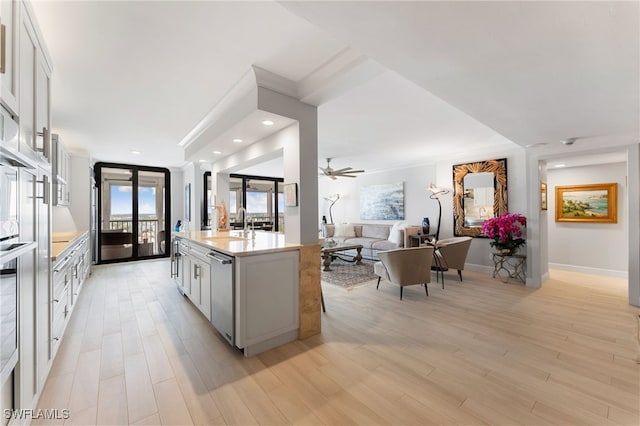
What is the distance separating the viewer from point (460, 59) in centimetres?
168

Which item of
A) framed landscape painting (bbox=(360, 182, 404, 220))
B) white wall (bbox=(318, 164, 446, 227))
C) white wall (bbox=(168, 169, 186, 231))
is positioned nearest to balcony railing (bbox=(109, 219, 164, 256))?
white wall (bbox=(168, 169, 186, 231))

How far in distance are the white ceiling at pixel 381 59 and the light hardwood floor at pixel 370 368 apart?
2.20 meters

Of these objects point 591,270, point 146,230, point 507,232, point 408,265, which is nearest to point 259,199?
point 146,230

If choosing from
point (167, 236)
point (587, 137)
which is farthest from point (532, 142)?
point (167, 236)

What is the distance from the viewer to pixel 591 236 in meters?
5.07

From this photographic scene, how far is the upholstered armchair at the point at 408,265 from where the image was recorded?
12.0 feet

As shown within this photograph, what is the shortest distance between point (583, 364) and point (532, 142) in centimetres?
297

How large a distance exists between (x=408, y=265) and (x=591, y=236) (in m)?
4.27

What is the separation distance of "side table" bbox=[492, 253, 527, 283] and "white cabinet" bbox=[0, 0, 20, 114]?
5845 mm

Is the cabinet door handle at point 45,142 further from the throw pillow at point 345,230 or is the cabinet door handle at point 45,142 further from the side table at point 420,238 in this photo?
the throw pillow at point 345,230

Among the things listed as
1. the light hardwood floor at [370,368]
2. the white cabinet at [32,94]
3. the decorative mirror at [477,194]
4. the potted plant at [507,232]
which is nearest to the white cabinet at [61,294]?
the light hardwood floor at [370,368]

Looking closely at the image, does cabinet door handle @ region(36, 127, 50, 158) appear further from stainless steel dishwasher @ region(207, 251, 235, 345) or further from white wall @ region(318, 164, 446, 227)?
white wall @ region(318, 164, 446, 227)

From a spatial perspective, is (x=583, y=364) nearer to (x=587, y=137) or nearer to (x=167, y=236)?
(x=587, y=137)

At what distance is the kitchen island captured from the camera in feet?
7.32
